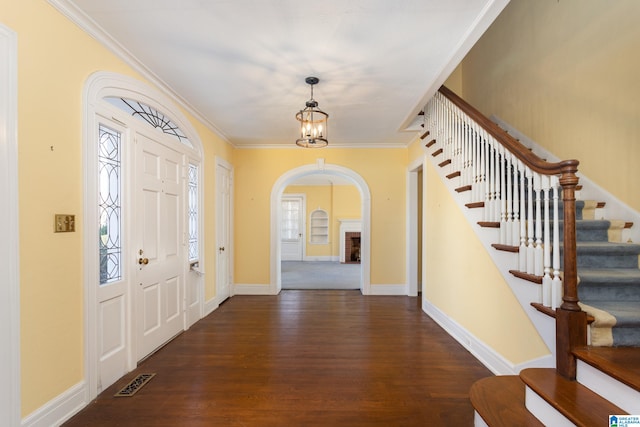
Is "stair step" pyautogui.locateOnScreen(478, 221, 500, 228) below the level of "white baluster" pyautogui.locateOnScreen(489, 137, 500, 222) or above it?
below

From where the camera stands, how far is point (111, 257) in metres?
2.40

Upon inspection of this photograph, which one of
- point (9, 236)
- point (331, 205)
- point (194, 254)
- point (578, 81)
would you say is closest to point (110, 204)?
point (9, 236)

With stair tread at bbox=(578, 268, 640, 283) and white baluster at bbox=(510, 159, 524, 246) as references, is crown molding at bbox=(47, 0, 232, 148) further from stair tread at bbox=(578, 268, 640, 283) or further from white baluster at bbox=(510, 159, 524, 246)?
stair tread at bbox=(578, 268, 640, 283)

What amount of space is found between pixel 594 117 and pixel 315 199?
796 centimetres

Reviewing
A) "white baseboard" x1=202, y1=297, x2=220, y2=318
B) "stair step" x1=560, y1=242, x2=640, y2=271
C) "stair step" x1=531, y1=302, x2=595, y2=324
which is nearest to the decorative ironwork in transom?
"white baseboard" x1=202, y1=297, x2=220, y2=318

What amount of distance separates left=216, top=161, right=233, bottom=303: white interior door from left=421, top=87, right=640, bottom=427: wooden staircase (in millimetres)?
3925

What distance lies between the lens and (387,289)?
208 inches

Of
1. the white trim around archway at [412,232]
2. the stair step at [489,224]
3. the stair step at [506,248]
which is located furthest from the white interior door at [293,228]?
the stair step at [506,248]

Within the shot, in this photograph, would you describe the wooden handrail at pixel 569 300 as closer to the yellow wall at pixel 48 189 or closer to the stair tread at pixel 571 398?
the stair tread at pixel 571 398

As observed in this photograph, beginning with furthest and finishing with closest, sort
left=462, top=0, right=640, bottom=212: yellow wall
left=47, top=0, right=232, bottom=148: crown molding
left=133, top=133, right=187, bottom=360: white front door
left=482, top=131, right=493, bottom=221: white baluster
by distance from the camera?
left=133, top=133, right=187, bottom=360: white front door, left=482, top=131, right=493, bottom=221: white baluster, left=462, top=0, right=640, bottom=212: yellow wall, left=47, top=0, right=232, bottom=148: crown molding

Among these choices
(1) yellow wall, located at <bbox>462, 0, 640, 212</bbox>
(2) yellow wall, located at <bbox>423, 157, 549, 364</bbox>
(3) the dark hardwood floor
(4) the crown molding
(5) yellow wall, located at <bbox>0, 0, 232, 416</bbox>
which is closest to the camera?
(5) yellow wall, located at <bbox>0, 0, 232, 416</bbox>

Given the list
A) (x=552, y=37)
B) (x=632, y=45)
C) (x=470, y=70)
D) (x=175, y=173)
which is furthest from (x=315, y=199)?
(x=632, y=45)

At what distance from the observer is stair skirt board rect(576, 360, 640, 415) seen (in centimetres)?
132

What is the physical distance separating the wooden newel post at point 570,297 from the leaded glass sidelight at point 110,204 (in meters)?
3.30
